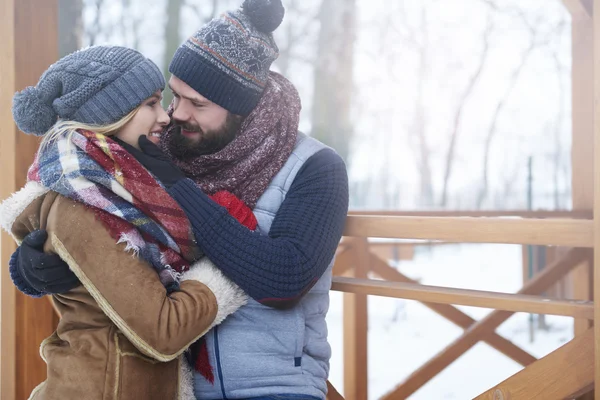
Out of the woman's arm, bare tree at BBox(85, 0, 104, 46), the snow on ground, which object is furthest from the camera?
bare tree at BBox(85, 0, 104, 46)

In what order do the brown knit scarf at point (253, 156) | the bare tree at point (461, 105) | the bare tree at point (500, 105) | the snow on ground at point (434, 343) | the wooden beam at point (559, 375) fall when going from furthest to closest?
the bare tree at point (461, 105) → the bare tree at point (500, 105) → the snow on ground at point (434, 343) → the brown knit scarf at point (253, 156) → the wooden beam at point (559, 375)

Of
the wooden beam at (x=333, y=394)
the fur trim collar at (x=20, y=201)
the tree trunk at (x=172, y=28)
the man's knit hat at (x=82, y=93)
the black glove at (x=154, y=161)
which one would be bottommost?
the wooden beam at (x=333, y=394)

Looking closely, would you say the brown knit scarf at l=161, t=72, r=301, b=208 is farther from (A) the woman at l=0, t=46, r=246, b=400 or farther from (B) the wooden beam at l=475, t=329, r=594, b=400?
(B) the wooden beam at l=475, t=329, r=594, b=400

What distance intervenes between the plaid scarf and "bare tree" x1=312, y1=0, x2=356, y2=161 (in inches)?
Result: 370

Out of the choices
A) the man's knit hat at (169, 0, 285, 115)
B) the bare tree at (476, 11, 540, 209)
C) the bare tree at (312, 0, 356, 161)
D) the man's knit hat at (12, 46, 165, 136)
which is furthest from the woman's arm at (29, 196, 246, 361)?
the bare tree at (476, 11, 540, 209)

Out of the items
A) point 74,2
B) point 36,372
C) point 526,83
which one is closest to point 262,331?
point 36,372

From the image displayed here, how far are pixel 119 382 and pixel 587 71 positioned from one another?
10.9 feet

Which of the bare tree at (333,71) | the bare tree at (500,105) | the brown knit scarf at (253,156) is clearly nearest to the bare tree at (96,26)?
the bare tree at (333,71)

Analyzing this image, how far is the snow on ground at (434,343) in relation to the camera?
4.78 meters

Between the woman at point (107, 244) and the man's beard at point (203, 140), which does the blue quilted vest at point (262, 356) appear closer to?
the woman at point (107, 244)

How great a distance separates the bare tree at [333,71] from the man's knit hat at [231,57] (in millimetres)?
8914

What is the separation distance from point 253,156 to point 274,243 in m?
0.32

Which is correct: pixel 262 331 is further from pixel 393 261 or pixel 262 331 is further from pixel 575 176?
pixel 393 261

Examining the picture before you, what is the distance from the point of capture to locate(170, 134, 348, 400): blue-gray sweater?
138 centimetres
